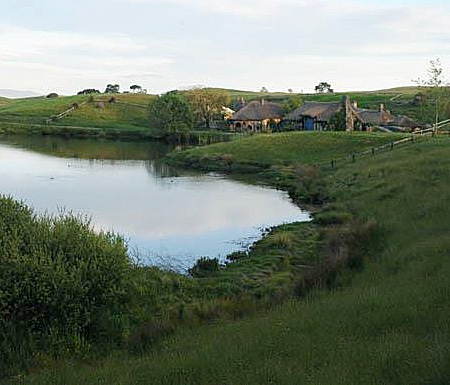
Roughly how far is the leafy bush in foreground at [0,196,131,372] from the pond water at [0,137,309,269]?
8202mm

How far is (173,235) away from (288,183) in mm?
21219

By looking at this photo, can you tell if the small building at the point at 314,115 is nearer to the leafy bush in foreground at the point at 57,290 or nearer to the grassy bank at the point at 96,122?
the grassy bank at the point at 96,122

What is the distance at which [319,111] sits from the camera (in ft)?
297

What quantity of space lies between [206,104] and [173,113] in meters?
19.4

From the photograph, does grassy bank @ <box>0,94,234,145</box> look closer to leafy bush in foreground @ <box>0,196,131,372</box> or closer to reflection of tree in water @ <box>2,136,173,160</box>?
reflection of tree in water @ <box>2,136,173,160</box>

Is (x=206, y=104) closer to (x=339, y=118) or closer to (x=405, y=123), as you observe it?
Answer: (x=339, y=118)

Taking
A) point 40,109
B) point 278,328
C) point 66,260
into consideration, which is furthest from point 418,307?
point 40,109

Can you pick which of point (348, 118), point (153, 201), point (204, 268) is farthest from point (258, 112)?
point (204, 268)

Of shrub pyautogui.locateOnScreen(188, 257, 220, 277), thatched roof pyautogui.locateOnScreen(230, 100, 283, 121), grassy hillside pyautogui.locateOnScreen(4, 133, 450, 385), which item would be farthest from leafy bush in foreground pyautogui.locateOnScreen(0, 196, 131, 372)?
thatched roof pyautogui.locateOnScreen(230, 100, 283, 121)

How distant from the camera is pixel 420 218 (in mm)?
21672

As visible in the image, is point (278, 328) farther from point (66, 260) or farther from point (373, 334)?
point (66, 260)

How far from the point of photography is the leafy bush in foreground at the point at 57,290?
12.6m

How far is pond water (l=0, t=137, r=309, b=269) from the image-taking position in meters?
27.5

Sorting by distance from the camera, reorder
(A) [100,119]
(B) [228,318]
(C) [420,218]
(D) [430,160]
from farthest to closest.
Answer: (A) [100,119]
(D) [430,160]
(C) [420,218]
(B) [228,318]
